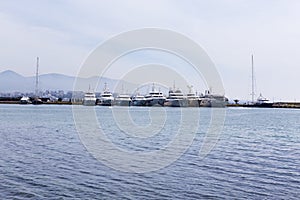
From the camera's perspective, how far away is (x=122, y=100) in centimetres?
13975

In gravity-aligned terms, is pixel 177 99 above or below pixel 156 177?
above

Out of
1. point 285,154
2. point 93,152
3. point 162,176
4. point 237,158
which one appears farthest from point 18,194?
point 285,154

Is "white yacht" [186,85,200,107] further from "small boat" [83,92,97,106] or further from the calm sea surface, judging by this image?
the calm sea surface

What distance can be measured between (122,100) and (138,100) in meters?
13.1

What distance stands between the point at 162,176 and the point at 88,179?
3.06 metres

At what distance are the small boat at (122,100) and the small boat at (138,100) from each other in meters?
3.95

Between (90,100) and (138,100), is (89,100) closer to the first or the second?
(90,100)

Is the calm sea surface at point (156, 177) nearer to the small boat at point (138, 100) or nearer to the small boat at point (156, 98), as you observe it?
the small boat at point (156, 98)

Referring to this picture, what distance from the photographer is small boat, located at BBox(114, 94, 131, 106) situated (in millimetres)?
136300

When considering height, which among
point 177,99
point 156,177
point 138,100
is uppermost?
point 177,99

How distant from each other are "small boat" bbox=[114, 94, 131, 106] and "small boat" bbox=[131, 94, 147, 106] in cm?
395

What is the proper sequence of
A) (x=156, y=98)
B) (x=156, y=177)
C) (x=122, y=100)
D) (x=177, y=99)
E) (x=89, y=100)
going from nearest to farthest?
(x=156, y=177), (x=122, y=100), (x=177, y=99), (x=89, y=100), (x=156, y=98)

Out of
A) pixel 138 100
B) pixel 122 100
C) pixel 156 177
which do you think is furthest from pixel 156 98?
pixel 156 177

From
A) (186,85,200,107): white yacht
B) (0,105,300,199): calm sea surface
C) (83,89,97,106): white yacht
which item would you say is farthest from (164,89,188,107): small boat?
(0,105,300,199): calm sea surface
